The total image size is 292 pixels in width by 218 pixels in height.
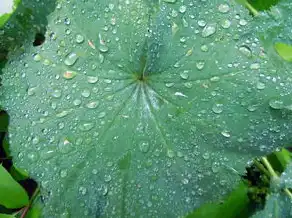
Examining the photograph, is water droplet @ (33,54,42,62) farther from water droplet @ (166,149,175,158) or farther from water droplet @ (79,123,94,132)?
water droplet @ (166,149,175,158)

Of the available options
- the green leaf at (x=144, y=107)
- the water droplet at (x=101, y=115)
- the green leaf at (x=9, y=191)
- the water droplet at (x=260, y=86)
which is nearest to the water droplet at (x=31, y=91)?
the green leaf at (x=144, y=107)

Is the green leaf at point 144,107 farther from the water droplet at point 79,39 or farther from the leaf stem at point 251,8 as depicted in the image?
the leaf stem at point 251,8

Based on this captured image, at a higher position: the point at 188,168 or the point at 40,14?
the point at 40,14

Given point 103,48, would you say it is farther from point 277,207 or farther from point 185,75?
point 277,207

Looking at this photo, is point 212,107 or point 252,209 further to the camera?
point 252,209

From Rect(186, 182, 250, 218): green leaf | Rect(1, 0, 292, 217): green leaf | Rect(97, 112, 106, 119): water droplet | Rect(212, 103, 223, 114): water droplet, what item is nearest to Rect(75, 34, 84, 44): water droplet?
Rect(1, 0, 292, 217): green leaf

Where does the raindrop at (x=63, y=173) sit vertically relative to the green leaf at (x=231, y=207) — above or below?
above

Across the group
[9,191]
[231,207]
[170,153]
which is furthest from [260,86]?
[9,191]

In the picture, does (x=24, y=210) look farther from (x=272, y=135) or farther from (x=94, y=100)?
(x=272, y=135)

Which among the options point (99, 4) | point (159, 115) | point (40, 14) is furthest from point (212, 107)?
point (40, 14)
